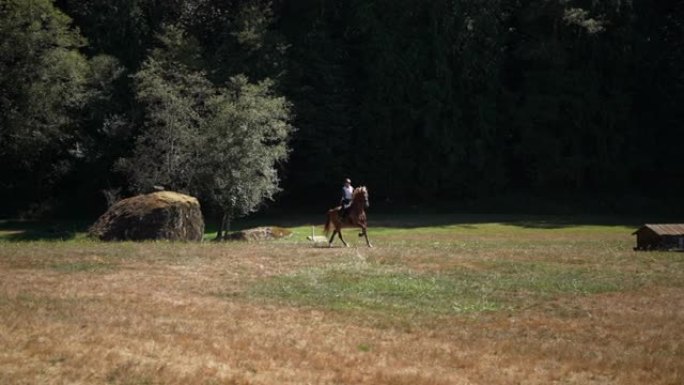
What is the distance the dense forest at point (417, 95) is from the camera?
52.5 metres

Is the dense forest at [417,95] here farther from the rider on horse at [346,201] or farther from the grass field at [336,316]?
the grass field at [336,316]

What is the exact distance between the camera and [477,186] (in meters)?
57.0

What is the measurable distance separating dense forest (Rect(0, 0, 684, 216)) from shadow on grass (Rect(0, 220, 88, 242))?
4.65 m

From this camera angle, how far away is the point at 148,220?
2673cm

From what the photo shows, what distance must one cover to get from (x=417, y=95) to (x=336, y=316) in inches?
1790

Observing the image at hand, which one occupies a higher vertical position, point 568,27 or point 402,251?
point 568,27

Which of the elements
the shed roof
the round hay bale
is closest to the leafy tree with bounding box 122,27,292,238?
the round hay bale

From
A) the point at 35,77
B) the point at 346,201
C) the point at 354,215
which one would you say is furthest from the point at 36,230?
the point at 354,215

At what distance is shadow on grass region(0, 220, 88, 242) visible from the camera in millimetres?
36719

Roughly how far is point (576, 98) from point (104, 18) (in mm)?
36815

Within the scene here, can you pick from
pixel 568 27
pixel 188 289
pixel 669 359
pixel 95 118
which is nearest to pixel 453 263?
pixel 188 289

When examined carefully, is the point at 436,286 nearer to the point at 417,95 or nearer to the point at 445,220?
the point at 445,220

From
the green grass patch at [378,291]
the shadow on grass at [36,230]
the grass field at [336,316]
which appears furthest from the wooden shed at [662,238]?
the shadow on grass at [36,230]

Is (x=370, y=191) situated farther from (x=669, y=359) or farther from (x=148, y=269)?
(x=669, y=359)
